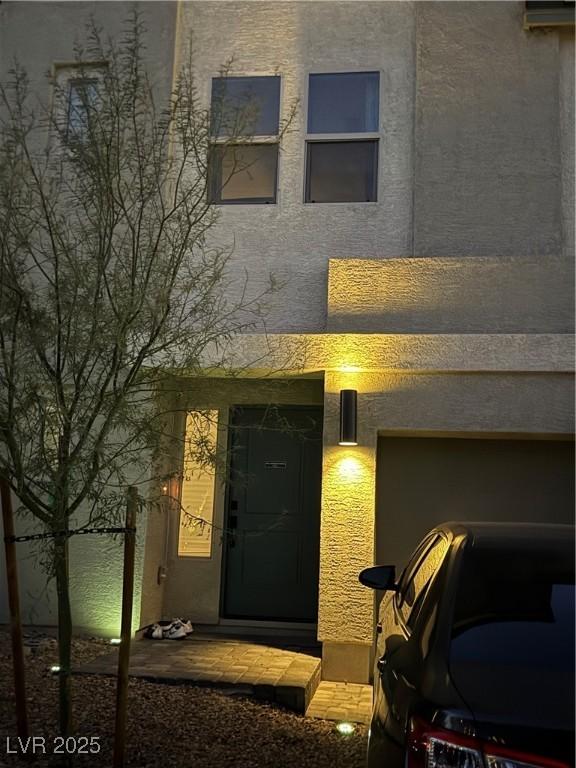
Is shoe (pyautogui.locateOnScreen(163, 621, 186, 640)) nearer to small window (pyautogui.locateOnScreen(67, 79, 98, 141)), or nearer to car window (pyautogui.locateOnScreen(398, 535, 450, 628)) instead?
car window (pyautogui.locateOnScreen(398, 535, 450, 628))

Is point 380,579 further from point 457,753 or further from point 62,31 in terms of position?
point 62,31

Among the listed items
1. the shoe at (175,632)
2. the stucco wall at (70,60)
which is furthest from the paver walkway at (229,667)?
the stucco wall at (70,60)

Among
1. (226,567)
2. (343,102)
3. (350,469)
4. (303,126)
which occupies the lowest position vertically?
(226,567)

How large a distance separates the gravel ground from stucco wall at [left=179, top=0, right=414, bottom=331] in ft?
12.3

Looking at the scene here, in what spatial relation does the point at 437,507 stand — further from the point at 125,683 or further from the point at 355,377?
the point at 125,683

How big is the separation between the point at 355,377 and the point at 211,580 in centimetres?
286

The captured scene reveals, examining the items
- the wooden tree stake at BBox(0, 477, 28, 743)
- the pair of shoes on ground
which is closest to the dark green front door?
the pair of shoes on ground

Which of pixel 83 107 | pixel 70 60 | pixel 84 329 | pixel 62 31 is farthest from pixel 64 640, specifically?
pixel 62 31

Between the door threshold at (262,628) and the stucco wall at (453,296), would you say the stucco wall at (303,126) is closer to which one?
the stucco wall at (453,296)

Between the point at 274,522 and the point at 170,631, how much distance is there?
60.8 inches

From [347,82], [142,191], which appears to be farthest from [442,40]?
[142,191]

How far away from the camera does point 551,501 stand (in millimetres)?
6828

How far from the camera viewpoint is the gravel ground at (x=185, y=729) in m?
4.33

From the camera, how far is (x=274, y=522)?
7.75 meters
